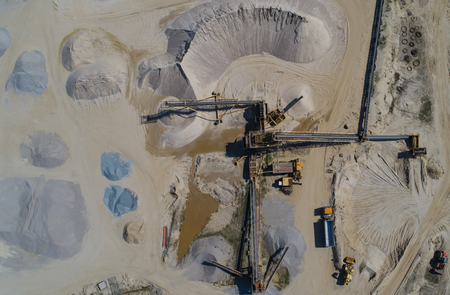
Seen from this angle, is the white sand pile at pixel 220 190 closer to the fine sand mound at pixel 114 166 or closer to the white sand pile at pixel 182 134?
the white sand pile at pixel 182 134

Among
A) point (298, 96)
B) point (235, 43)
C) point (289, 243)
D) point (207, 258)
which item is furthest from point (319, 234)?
point (235, 43)

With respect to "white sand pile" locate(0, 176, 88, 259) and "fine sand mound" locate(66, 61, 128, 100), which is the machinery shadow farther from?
"fine sand mound" locate(66, 61, 128, 100)

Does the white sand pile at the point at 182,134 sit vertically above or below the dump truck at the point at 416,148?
above

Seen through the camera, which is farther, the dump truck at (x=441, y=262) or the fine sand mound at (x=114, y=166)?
the fine sand mound at (x=114, y=166)

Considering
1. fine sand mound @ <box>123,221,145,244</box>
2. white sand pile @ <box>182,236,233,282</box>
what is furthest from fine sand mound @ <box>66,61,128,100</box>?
white sand pile @ <box>182,236,233,282</box>

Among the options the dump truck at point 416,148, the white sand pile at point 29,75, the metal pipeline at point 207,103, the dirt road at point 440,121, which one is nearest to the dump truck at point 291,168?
the metal pipeline at point 207,103

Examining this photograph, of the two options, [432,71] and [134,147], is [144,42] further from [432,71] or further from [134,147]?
[432,71]
